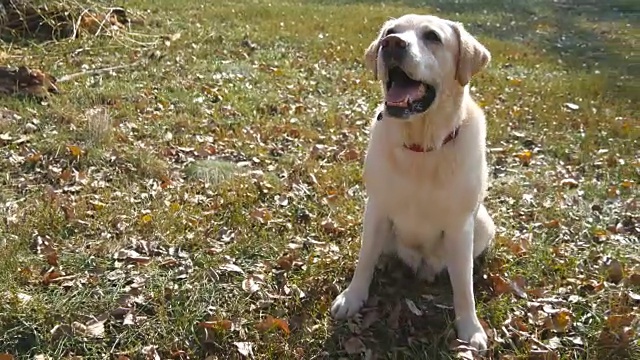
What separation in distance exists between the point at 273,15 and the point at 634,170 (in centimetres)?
860

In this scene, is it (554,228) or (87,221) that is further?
(554,228)

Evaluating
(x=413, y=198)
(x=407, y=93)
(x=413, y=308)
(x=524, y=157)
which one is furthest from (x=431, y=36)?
(x=524, y=157)

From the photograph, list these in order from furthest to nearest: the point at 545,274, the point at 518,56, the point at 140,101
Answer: the point at 518,56
the point at 140,101
the point at 545,274

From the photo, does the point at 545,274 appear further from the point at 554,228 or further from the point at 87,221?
the point at 87,221

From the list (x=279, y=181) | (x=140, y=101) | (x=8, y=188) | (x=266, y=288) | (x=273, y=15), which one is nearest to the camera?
(x=266, y=288)

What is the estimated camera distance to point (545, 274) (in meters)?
3.78

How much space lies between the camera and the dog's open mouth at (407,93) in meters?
2.97

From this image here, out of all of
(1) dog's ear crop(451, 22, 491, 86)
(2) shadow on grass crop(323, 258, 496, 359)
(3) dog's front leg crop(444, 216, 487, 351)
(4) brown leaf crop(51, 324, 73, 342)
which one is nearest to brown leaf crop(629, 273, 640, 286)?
(2) shadow on grass crop(323, 258, 496, 359)

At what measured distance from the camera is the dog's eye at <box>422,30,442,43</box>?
3.08m

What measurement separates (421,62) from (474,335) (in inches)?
54.5

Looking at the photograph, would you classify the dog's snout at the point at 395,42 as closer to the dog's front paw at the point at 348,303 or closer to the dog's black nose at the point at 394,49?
the dog's black nose at the point at 394,49

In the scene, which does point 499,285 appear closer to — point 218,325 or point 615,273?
point 615,273

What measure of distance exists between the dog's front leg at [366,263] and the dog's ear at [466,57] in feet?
2.62

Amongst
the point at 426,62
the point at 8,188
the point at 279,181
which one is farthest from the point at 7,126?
the point at 426,62
